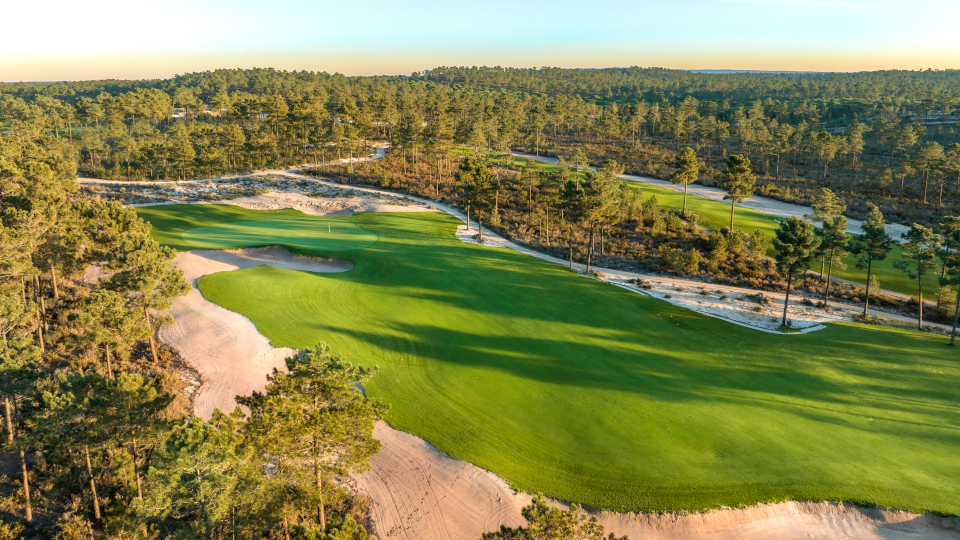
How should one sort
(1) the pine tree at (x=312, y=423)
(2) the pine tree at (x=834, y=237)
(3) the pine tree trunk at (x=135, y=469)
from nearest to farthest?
(1) the pine tree at (x=312, y=423)
(3) the pine tree trunk at (x=135, y=469)
(2) the pine tree at (x=834, y=237)

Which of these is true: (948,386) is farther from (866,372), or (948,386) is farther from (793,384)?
(793,384)

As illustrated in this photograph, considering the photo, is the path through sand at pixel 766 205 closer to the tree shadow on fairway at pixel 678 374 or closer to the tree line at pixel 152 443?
the tree shadow on fairway at pixel 678 374

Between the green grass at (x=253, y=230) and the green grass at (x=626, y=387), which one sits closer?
the green grass at (x=626, y=387)

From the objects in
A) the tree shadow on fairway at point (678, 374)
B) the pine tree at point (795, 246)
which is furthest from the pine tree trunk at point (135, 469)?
the pine tree at point (795, 246)

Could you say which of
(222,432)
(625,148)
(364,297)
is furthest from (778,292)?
(625,148)

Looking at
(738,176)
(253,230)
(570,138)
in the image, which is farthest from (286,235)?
(570,138)

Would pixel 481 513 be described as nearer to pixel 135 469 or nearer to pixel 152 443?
pixel 152 443
